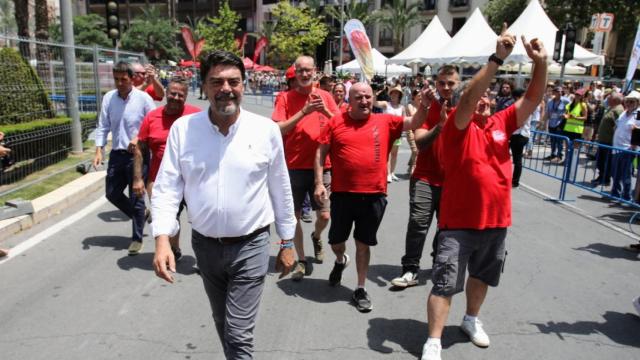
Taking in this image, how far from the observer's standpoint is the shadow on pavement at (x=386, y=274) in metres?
4.96

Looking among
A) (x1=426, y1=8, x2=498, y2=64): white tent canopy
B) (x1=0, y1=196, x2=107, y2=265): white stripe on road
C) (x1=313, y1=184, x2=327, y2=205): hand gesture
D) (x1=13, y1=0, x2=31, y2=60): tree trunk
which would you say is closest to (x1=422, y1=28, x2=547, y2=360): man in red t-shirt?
(x1=313, y1=184, x2=327, y2=205): hand gesture

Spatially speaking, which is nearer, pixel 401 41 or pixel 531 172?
pixel 531 172

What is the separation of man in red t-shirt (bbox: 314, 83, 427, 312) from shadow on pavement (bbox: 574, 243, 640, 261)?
3270mm

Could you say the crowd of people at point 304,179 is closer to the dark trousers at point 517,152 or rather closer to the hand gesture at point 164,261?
the hand gesture at point 164,261

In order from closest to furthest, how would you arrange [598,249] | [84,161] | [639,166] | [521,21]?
1. [598,249]
2. [639,166]
3. [84,161]
4. [521,21]

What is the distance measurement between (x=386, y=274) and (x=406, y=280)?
0.40 metres

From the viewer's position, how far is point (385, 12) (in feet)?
190

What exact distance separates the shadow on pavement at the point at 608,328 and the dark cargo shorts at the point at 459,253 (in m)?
0.95

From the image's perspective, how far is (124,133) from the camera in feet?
18.8

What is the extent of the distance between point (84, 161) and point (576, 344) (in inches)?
355

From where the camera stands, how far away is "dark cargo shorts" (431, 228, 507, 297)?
3412 millimetres

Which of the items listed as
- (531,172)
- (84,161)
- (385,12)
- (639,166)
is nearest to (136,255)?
(84,161)

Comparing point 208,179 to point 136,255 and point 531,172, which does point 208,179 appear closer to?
point 136,255

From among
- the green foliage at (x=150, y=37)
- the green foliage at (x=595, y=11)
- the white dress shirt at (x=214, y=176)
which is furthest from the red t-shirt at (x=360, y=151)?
the green foliage at (x=150, y=37)
